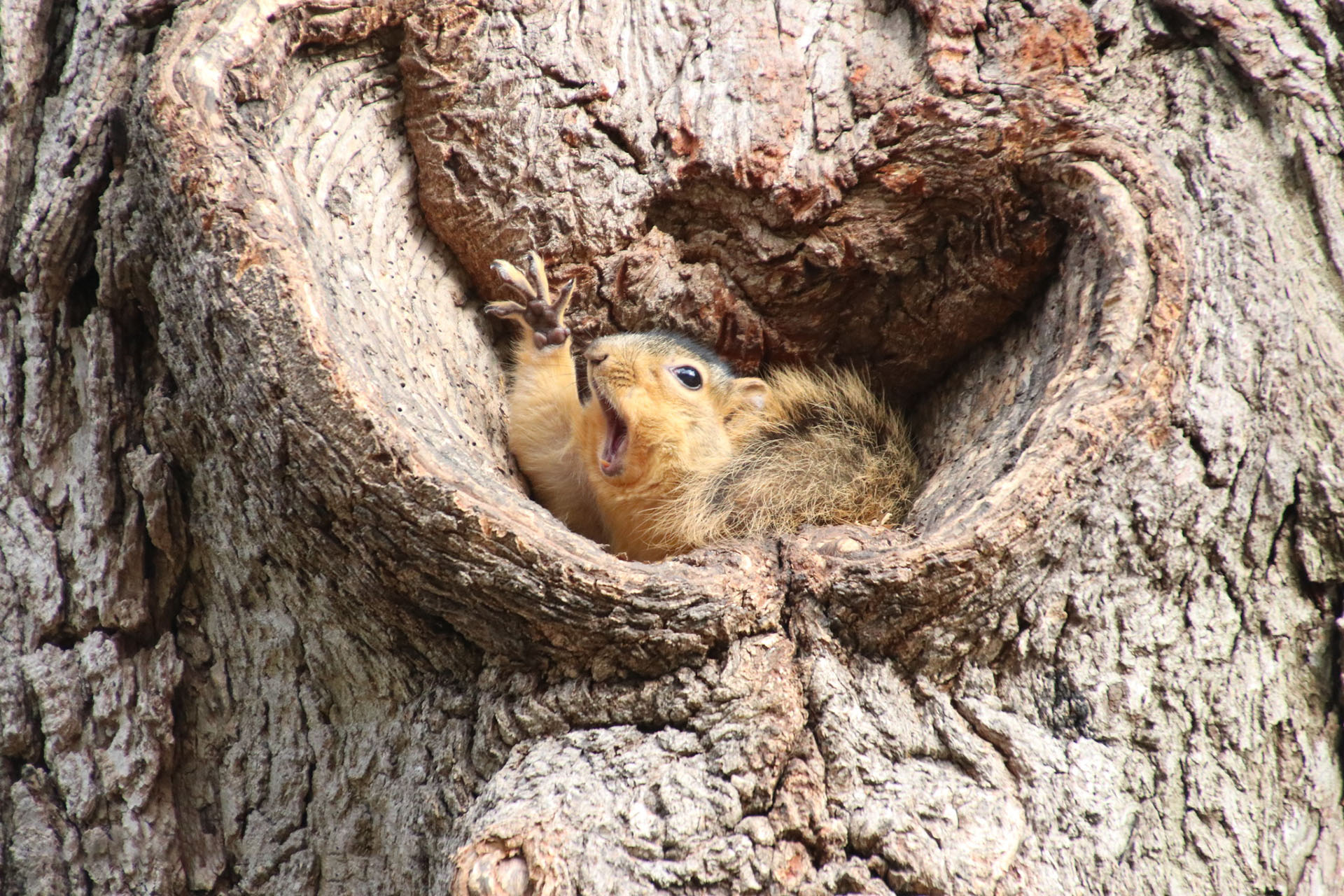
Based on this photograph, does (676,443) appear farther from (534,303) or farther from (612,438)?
(534,303)

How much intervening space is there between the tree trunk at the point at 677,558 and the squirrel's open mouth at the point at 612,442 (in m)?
0.38

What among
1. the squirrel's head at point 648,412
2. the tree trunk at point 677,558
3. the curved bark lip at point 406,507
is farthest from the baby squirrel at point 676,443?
the curved bark lip at point 406,507

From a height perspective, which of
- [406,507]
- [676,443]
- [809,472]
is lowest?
[406,507]

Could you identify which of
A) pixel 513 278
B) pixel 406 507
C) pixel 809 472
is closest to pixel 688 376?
pixel 809 472

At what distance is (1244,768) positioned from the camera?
2.27 metres

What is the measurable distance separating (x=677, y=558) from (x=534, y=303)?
3.95 ft

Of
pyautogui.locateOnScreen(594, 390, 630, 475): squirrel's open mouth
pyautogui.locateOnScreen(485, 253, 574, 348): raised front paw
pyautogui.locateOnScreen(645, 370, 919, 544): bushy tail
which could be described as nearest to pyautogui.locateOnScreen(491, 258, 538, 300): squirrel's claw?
pyautogui.locateOnScreen(485, 253, 574, 348): raised front paw

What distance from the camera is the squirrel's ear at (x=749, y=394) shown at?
12.4 feet

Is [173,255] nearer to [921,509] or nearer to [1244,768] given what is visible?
[921,509]

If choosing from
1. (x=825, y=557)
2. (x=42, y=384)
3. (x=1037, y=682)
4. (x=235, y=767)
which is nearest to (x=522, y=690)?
(x=825, y=557)

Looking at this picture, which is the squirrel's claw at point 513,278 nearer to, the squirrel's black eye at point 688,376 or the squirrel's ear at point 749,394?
the squirrel's black eye at point 688,376

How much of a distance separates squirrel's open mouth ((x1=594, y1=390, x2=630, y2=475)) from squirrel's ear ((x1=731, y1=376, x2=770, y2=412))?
0.48 m

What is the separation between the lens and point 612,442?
139 inches

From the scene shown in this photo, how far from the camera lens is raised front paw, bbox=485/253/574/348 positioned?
126 inches
